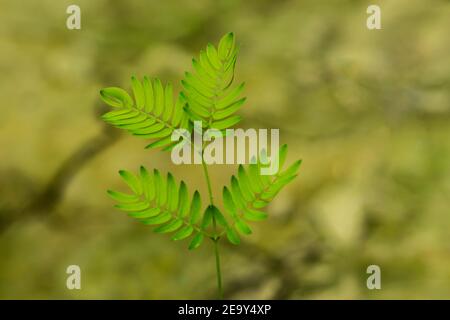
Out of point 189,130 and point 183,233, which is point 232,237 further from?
point 189,130

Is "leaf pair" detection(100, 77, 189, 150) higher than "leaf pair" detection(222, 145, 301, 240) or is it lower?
higher

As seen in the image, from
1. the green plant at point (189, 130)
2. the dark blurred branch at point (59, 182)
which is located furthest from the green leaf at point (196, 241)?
the dark blurred branch at point (59, 182)

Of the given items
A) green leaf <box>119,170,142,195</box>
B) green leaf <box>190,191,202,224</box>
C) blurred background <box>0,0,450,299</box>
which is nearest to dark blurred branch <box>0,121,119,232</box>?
blurred background <box>0,0,450,299</box>

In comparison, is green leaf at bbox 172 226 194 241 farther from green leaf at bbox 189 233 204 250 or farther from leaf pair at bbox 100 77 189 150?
leaf pair at bbox 100 77 189 150

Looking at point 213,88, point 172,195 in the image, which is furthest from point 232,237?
point 213,88

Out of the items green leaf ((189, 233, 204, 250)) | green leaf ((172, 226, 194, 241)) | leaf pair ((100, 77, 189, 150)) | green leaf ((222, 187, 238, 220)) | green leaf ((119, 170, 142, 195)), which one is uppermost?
leaf pair ((100, 77, 189, 150))
